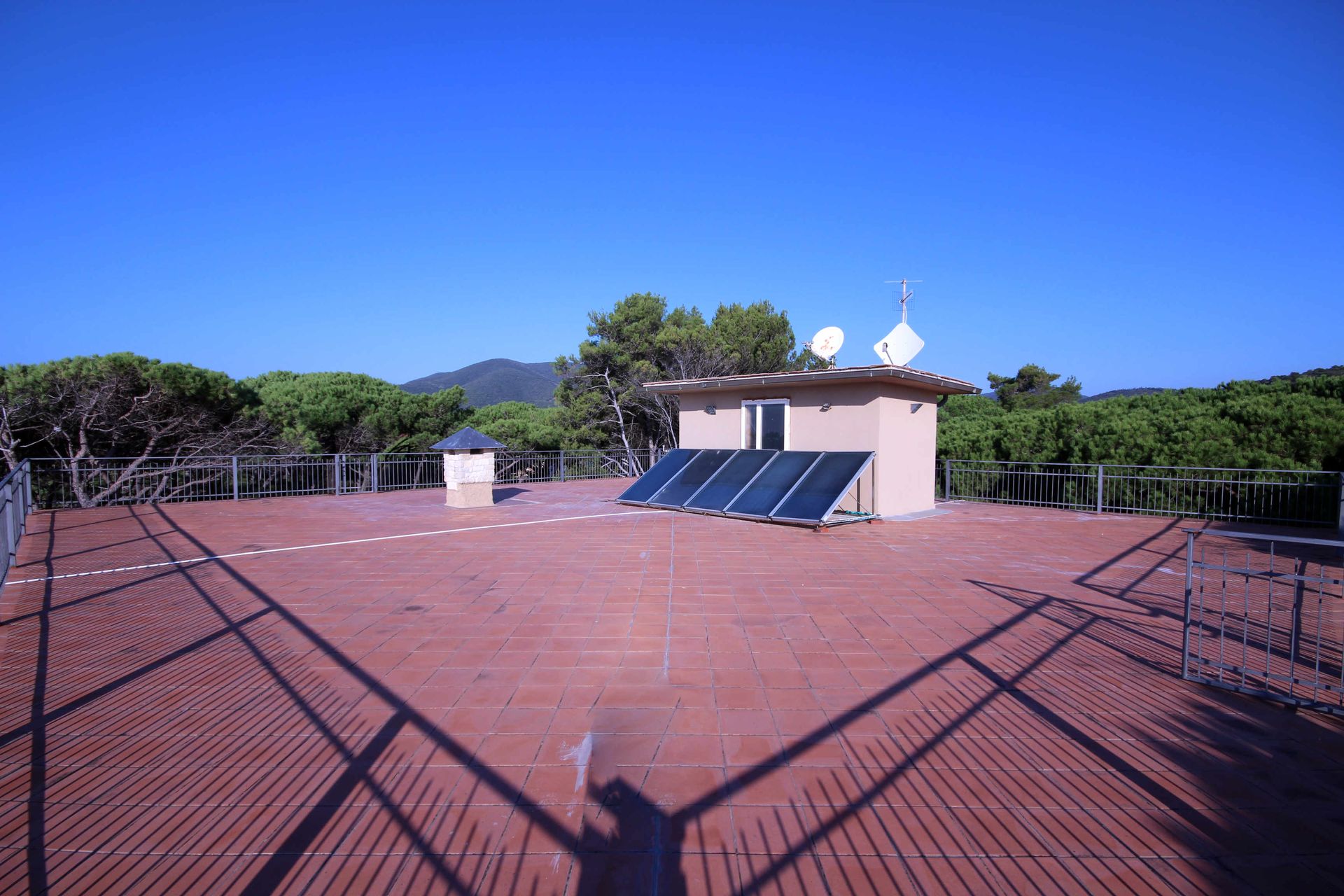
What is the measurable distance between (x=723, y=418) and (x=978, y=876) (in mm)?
11595

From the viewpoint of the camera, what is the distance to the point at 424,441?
21.6 metres

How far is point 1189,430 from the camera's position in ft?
45.0

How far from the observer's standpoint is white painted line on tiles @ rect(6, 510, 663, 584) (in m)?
7.18

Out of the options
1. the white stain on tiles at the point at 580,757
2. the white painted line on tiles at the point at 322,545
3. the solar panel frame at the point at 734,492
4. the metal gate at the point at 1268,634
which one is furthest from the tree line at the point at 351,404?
the metal gate at the point at 1268,634

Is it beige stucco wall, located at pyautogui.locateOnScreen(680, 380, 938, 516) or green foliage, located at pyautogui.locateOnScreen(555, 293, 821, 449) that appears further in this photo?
green foliage, located at pyautogui.locateOnScreen(555, 293, 821, 449)

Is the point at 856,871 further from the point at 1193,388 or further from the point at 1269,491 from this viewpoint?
the point at 1193,388

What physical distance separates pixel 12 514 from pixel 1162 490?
18.7 m

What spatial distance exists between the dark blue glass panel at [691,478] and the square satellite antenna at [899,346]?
11.8ft

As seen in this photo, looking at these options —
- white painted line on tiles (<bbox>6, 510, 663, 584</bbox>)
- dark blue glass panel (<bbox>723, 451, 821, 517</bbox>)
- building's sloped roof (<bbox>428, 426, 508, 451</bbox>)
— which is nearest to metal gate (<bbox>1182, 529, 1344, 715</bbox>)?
dark blue glass panel (<bbox>723, 451, 821, 517</bbox>)

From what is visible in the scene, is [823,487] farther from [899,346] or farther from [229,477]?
[229,477]

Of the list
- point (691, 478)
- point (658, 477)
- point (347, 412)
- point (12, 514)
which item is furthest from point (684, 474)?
point (347, 412)

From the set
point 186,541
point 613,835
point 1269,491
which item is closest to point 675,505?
point 186,541

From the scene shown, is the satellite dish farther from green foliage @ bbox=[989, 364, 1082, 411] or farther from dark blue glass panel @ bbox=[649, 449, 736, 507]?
green foliage @ bbox=[989, 364, 1082, 411]

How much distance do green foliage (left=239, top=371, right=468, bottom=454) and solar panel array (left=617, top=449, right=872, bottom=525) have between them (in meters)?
11.1
